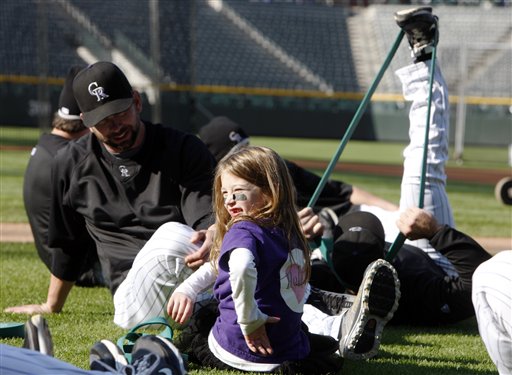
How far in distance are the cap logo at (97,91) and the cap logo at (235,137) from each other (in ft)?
5.66

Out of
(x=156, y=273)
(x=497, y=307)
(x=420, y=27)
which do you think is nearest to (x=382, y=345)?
(x=156, y=273)

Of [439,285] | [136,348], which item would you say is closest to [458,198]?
[439,285]

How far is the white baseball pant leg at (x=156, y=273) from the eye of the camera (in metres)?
3.82

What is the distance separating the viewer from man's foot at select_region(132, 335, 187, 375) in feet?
8.58

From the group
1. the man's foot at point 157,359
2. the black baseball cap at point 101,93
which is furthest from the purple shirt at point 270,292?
the black baseball cap at point 101,93

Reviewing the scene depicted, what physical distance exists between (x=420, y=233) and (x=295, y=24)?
33.3 m

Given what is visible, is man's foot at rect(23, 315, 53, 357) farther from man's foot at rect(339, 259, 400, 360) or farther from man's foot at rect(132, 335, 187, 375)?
man's foot at rect(339, 259, 400, 360)

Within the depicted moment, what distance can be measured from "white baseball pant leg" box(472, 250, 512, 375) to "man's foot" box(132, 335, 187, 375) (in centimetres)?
98

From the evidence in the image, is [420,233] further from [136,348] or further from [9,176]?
[9,176]

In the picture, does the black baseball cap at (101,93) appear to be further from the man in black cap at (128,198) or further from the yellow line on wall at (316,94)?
the yellow line on wall at (316,94)

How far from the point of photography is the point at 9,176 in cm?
1350

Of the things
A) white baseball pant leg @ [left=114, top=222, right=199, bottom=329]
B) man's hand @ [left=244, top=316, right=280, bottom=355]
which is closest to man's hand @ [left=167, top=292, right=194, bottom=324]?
man's hand @ [left=244, top=316, right=280, bottom=355]

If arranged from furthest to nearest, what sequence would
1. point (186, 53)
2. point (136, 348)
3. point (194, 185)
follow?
point (186, 53) → point (194, 185) → point (136, 348)

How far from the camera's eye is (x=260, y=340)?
10.5 feet
